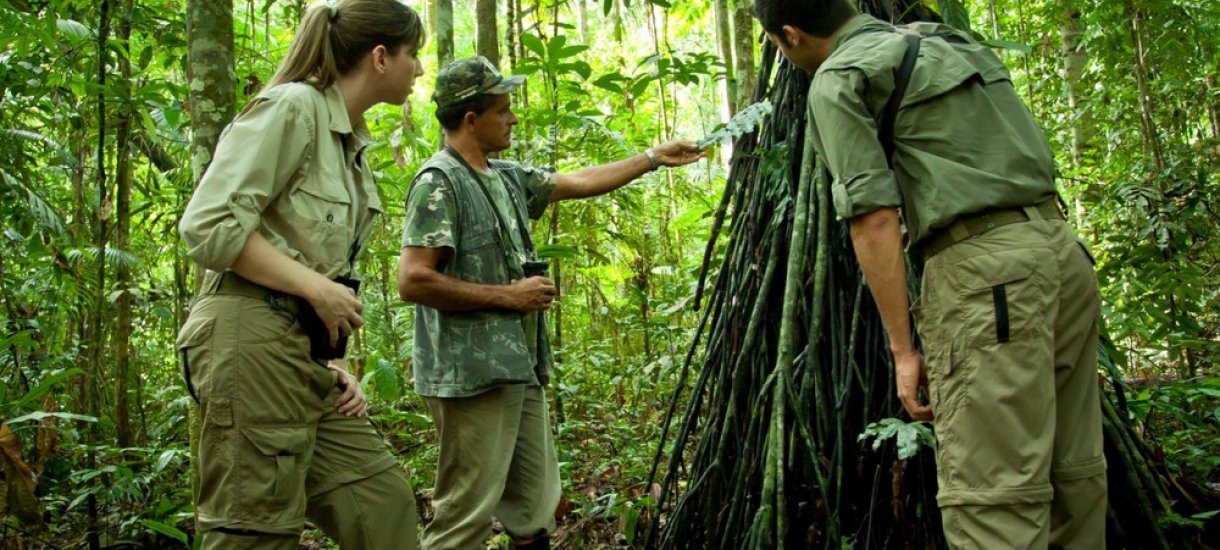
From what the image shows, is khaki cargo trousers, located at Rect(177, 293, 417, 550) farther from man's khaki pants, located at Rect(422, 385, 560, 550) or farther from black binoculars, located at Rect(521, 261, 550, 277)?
black binoculars, located at Rect(521, 261, 550, 277)

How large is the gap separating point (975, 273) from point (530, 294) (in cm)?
136

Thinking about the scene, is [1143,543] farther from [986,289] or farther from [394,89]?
[394,89]

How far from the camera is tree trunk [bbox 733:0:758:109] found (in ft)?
15.5

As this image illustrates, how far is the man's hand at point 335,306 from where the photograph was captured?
1.85 meters

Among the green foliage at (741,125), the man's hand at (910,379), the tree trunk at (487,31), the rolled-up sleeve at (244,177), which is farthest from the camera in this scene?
the tree trunk at (487,31)

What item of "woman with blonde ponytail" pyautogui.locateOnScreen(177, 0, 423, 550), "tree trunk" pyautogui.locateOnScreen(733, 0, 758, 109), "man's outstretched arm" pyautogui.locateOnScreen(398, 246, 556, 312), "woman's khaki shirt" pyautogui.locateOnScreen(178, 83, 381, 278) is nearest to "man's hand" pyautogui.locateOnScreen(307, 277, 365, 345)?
"woman with blonde ponytail" pyautogui.locateOnScreen(177, 0, 423, 550)

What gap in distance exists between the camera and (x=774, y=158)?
301 cm

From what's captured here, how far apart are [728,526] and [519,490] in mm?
678

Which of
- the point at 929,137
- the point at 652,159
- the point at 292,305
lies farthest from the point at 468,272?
the point at 929,137

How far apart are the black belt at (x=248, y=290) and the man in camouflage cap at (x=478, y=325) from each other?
79cm

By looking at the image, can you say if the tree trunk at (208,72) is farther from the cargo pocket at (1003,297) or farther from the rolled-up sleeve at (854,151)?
the cargo pocket at (1003,297)

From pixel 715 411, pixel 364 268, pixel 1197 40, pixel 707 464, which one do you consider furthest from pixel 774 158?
pixel 1197 40

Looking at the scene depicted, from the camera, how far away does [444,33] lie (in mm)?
4281

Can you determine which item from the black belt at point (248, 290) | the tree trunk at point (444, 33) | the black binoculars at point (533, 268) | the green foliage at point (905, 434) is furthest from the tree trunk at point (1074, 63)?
the black belt at point (248, 290)
